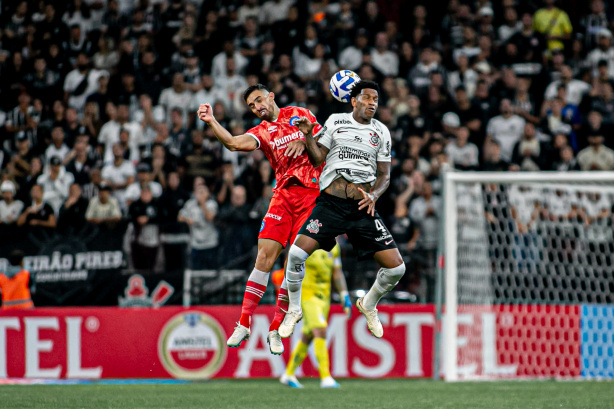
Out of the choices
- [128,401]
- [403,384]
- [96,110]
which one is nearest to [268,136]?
[128,401]

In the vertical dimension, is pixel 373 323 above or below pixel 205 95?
below

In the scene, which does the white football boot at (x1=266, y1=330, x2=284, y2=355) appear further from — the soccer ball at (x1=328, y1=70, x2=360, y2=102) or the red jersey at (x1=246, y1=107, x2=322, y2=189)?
the soccer ball at (x1=328, y1=70, x2=360, y2=102)

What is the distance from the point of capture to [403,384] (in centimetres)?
1465

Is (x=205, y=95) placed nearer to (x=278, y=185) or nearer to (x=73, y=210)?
(x=73, y=210)

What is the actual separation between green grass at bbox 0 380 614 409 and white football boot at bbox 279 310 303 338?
183 centimetres

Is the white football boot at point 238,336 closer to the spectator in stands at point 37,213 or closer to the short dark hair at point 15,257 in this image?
the short dark hair at point 15,257

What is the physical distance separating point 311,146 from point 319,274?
4.90m

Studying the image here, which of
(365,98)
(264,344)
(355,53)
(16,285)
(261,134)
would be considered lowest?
(264,344)

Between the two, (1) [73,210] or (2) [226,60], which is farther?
(2) [226,60]

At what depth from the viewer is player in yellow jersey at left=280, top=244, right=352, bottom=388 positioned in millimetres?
13773

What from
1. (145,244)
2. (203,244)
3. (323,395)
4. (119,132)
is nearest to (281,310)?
(323,395)

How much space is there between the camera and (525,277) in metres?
15.1

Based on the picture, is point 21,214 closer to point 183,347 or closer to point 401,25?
point 183,347

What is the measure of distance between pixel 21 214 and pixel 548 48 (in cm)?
1125
